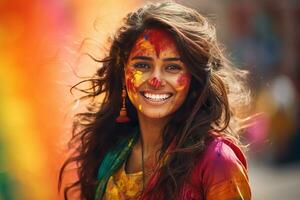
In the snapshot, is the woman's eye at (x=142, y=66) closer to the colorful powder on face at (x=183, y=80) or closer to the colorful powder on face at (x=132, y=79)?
the colorful powder on face at (x=132, y=79)

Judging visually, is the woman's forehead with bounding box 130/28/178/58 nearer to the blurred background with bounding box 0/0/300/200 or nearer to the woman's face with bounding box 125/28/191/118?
the woman's face with bounding box 125/28/191/118

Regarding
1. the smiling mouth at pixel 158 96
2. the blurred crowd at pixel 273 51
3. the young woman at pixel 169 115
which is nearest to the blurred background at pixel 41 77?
the young woman at pixel 169 115

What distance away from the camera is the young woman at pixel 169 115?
10.9ft

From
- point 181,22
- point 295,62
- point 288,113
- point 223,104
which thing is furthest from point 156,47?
point 295,62

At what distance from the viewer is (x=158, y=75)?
3488 mm

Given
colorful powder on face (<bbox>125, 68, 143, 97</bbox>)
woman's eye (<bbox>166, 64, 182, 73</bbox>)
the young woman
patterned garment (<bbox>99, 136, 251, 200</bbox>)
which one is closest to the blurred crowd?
the young woman

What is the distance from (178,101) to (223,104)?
21 cm

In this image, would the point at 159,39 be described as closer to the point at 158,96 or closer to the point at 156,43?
the point at 156,43

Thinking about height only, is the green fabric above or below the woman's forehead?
below

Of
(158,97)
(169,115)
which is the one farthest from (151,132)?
(158,97)

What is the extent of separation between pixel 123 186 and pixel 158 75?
543 mm

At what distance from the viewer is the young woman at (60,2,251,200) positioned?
3316 mm

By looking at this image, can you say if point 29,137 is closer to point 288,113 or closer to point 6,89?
point 6,89

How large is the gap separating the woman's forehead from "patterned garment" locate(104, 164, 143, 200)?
57cm
